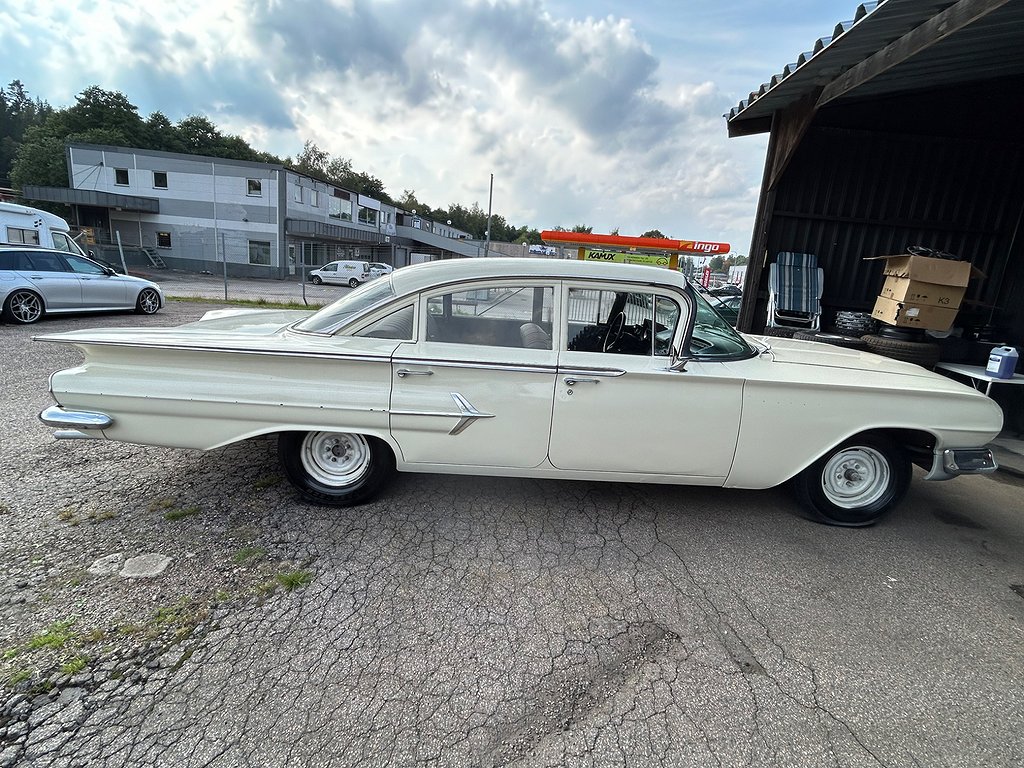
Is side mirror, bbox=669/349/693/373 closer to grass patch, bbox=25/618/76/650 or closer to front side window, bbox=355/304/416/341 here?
front side window, bbox=355/304/416/341

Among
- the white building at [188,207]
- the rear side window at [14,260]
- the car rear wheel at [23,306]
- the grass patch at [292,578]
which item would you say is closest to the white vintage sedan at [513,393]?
the grass patch at [292,578]

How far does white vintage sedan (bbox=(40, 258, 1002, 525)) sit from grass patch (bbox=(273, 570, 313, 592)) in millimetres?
720

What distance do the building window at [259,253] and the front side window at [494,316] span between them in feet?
113

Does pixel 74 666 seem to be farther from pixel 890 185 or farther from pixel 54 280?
pixel 54 280

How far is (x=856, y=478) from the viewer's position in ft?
11.9

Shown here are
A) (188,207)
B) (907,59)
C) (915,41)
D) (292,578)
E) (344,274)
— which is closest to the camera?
(292,578)

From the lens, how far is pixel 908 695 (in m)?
2.21

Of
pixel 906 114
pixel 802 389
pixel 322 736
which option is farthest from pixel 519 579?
pixel 906 114

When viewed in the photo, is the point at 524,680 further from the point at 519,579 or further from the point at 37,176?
the point at 37,176

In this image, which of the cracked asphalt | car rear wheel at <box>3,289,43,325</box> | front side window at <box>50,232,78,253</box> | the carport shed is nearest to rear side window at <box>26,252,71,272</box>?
car rear wheel at <box>3,289,43,325</box>

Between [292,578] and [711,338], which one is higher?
[711,338]

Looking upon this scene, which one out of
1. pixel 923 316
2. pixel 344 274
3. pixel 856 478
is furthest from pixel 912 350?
pixel 344 274

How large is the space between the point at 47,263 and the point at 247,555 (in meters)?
10.7

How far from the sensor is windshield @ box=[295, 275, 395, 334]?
335cm
